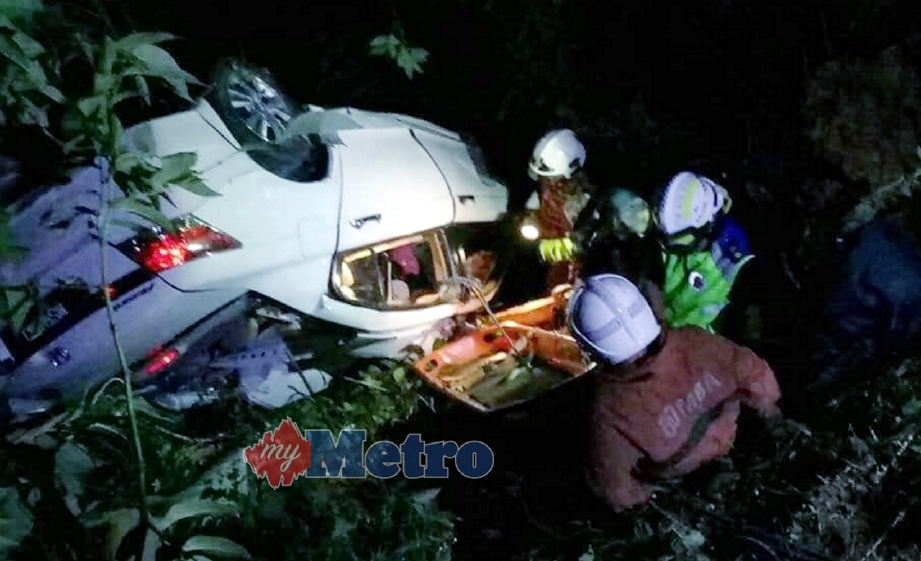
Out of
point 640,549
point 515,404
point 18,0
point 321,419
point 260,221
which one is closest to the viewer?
point 18,0

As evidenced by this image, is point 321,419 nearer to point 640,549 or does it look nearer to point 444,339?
point 444,339

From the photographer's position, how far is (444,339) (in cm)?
577

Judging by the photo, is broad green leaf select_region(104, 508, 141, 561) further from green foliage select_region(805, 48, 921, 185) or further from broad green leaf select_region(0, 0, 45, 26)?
green foliage select_region(805, 48, 921, 185)

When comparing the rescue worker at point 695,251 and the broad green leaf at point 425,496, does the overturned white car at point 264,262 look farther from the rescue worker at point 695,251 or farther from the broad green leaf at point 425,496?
the rescue worker at point 695,251

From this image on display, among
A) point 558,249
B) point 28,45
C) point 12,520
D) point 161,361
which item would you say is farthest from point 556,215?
point 12,520

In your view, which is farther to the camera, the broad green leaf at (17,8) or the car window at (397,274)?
the car window at (397,274)

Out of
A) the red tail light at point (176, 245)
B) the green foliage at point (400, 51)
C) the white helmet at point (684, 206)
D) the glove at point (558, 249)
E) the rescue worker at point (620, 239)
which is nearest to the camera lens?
the red tail light at point (176, 245)

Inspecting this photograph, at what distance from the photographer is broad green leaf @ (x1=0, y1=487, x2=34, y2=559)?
94.7 inches

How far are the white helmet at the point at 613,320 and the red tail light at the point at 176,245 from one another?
6.14 ft

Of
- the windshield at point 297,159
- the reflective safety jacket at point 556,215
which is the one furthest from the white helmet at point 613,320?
the windshield at point 297,159

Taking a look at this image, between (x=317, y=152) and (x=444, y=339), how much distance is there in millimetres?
1333

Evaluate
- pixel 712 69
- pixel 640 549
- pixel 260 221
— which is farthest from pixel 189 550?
pixel 712 69

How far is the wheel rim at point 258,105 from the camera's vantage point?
5344mm

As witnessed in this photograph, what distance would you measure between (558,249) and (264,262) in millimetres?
1850
